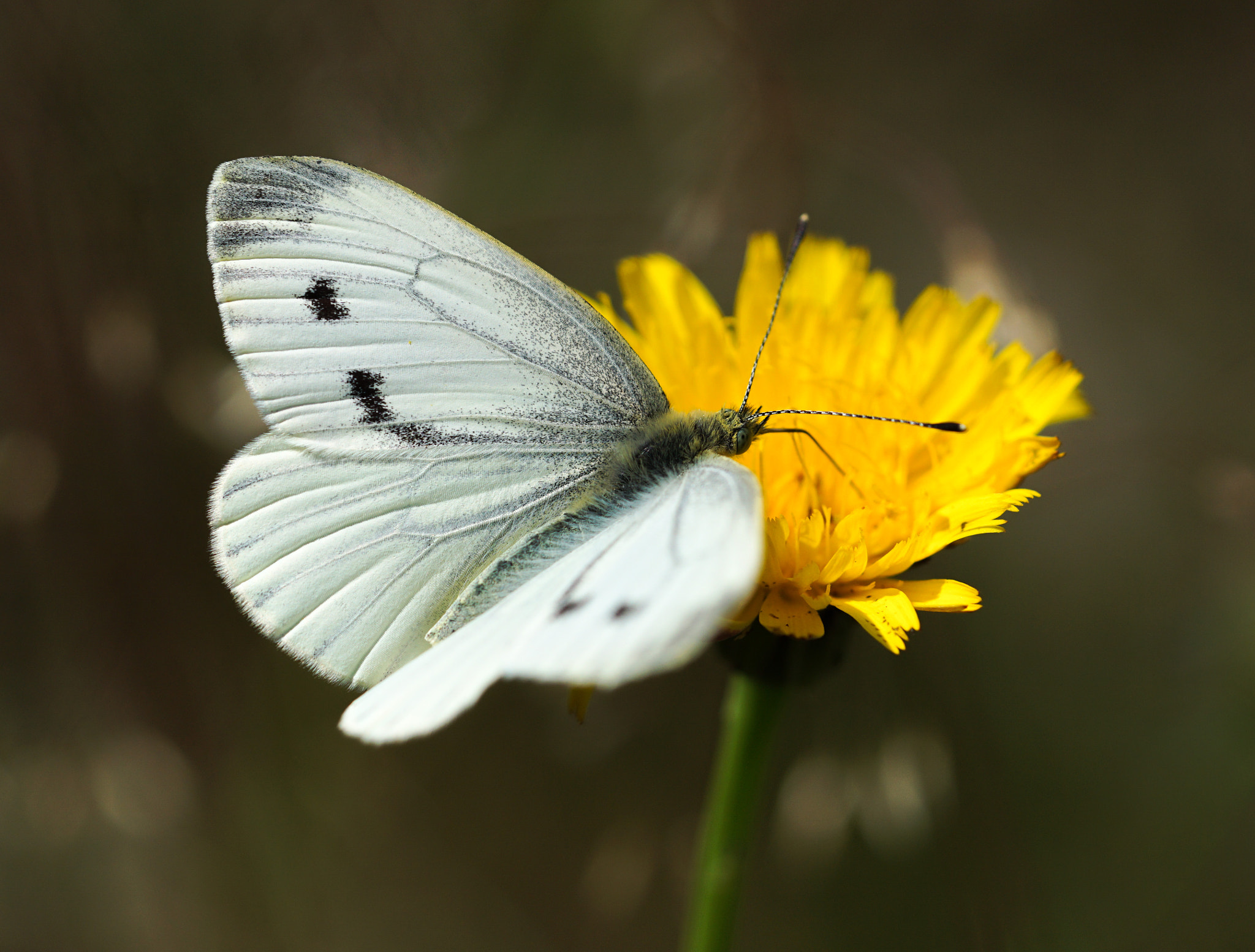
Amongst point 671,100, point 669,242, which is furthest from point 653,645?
point 671,100

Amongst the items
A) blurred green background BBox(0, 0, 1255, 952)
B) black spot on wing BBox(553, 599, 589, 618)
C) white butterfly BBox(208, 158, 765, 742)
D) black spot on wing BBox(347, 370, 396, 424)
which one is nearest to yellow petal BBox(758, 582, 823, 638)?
white butterfly BBox(208, 158, 765, 742)

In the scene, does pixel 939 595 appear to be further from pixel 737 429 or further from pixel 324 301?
pixel 324 301

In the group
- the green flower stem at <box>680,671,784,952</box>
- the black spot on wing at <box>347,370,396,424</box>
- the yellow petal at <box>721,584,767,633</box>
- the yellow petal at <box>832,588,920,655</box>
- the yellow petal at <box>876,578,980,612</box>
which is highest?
the black spot on wing at <box>347,370,396,424</box>

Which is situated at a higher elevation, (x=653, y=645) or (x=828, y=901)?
(x=653, y=645)

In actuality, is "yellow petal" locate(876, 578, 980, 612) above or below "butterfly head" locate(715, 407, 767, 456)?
below

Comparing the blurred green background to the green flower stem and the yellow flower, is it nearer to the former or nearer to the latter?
the yellow flower

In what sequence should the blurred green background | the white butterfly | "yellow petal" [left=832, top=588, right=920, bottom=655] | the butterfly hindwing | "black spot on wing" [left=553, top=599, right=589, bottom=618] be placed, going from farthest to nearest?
the blurred green background, the white butterfly, "yellow petal" [left=832, top=588, right=920, bottom=655], "black spot on wing" [left=553, top=599, right=589, bottom=618], the butterfly hindwing

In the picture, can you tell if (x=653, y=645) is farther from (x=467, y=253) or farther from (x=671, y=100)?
(x=671, y=100)
